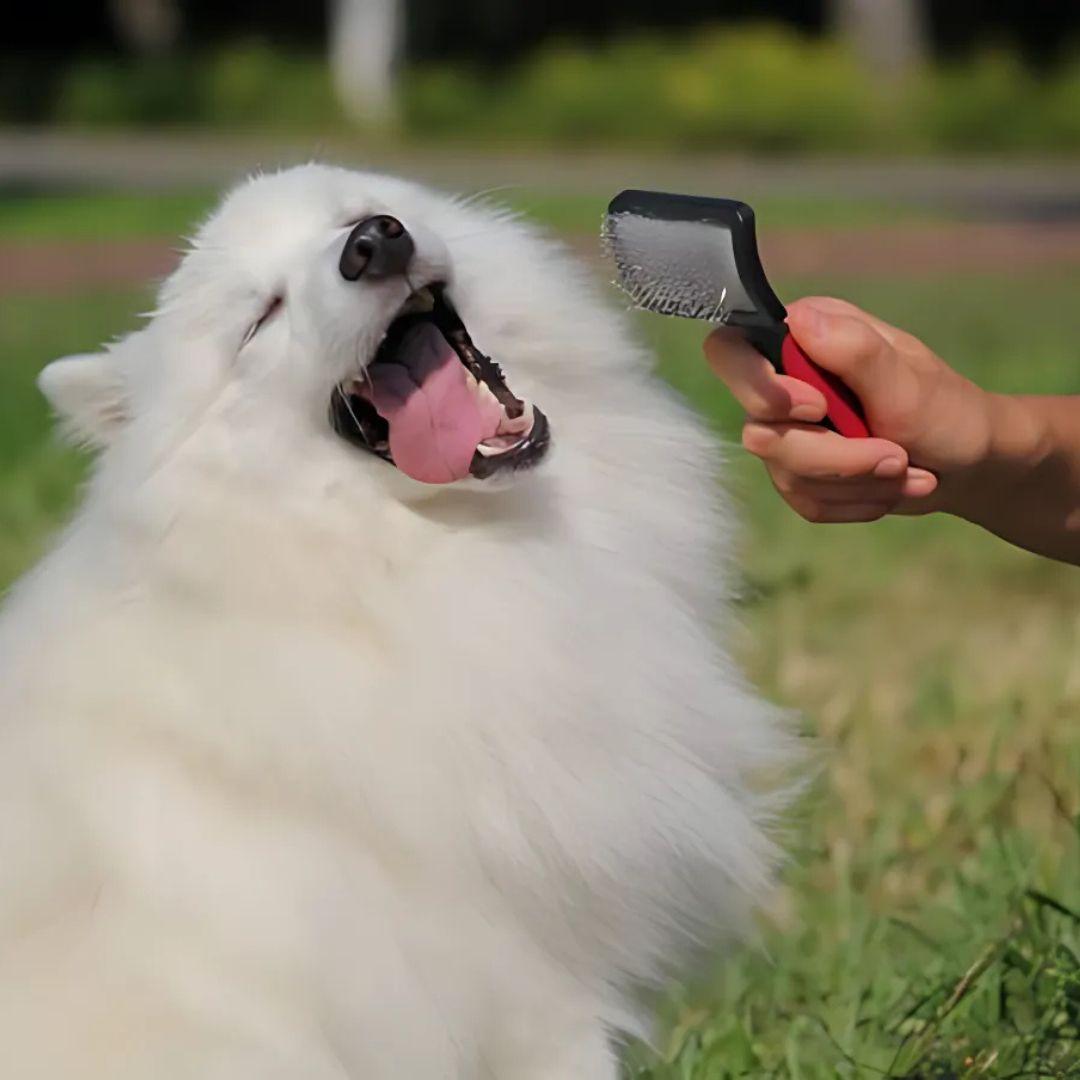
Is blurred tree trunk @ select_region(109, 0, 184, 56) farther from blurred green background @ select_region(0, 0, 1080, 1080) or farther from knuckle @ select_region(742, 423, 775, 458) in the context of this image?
knuckle @ select_region(742, 423, 775, 458)

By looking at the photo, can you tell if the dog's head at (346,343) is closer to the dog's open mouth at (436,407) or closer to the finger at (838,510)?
the dog's open mouth at (436,407)

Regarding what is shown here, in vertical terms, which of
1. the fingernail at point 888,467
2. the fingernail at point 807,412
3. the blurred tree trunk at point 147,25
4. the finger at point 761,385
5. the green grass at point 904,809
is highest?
the finger at point 761,385

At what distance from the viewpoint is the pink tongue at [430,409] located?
293cm

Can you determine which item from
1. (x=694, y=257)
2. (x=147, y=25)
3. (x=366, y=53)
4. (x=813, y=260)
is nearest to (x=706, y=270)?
(x=694, y=257)

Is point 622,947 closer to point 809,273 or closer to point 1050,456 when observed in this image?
point 1050,456

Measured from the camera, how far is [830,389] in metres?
2.70

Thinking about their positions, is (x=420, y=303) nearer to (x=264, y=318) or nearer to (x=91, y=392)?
(x=264, y=318)

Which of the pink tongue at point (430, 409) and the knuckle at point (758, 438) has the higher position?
the knuckle at point (758, 438)

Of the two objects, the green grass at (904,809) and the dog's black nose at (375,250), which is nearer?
the dog's black nose at (375,250)

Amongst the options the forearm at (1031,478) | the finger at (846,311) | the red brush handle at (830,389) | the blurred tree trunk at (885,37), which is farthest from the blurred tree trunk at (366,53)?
the red brush handle at (830,389)

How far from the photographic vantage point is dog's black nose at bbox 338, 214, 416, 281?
9.48 feet

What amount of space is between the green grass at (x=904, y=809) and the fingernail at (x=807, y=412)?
3.05ft

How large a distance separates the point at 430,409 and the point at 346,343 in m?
0.17

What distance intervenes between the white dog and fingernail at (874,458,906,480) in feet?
1.80
